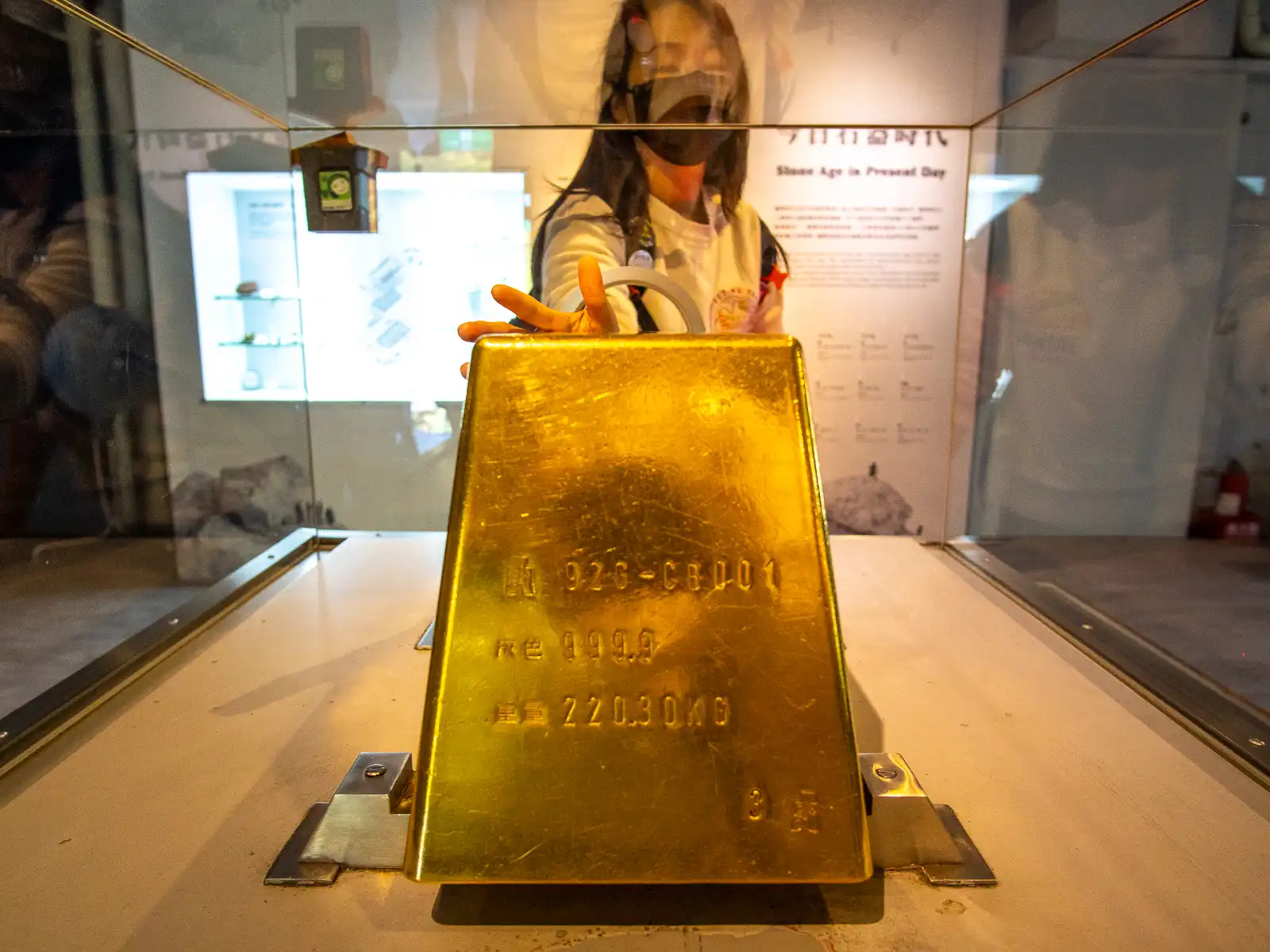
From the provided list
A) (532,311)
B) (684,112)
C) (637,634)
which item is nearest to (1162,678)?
(637,634)

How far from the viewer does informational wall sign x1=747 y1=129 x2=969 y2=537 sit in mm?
1738

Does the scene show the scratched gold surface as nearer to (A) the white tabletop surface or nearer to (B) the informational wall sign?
(A) the white tabletop surface

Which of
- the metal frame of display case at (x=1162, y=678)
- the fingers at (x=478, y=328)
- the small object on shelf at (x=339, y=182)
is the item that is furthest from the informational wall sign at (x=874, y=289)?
the fingers at (x=478, y=328)

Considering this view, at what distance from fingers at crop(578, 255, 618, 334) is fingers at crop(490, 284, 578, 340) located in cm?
2

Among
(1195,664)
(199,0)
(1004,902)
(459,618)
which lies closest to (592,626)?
(459,618)

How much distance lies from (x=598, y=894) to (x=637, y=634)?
0.75 feet

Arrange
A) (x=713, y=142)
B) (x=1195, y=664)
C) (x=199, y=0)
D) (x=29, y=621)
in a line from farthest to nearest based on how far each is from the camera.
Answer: (x=713, y=142)
(x=199, y=0)
(x=29, y=621)
(x=1195, y=664)

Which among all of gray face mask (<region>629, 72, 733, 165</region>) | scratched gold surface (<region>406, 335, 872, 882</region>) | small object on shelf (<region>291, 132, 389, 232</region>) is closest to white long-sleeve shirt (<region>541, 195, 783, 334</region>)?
gray face mask (<region>629, 72, 733, 165</region>)

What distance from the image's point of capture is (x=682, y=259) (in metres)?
1.79

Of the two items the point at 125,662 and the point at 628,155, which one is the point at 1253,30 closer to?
the point at 628,155

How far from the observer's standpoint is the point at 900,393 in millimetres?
1831

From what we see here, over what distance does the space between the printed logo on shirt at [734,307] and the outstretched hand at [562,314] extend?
1.02 meters

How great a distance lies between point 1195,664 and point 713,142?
131cm

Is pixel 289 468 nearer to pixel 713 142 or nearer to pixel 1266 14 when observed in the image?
pixel 713 142
